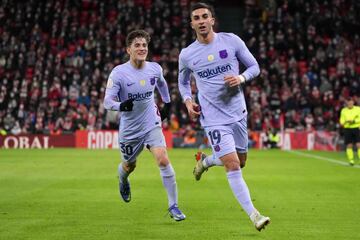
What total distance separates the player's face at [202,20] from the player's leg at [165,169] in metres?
2.11

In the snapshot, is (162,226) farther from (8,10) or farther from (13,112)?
(8,10)

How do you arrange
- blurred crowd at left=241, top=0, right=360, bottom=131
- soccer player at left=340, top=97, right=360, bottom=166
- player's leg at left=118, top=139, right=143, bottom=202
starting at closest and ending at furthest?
player's leg at left=118, top=139, right=143, bottom=202
soccer player at left=340, top=97, right=360, bottom=166
blurred crowd at left=241, top=0, right=360, bottom=131

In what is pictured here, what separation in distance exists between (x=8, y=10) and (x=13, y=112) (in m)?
8.74

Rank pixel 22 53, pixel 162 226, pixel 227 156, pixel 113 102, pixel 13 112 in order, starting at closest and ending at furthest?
pixel 227 156
pixel 162 226
pixel 113 102
pixel 13 112
pixel 22 53

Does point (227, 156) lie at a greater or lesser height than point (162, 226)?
greater

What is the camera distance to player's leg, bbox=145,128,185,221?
10352 millimetres

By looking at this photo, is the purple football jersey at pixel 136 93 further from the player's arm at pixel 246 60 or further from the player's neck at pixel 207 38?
the player's arm at pixel 246 60

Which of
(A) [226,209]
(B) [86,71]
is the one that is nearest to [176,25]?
(B) [86,71]

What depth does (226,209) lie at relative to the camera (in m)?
11.7

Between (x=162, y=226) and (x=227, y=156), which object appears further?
(x=162, y=226)

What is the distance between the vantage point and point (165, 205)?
12.3 metres

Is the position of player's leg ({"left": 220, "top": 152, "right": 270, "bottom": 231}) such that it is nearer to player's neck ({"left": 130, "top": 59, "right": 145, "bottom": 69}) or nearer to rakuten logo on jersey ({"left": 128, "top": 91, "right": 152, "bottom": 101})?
rakuten logo on jersey ({"left": 128, "top": 91, "right": 152, "bottom": 101})

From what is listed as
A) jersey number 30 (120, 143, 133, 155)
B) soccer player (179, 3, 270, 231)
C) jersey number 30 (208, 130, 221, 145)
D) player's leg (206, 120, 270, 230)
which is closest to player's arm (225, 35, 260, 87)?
soccer player (179, 3, 270, 231)

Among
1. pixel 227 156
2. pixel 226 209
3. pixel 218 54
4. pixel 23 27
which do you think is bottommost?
pixel 226 209
